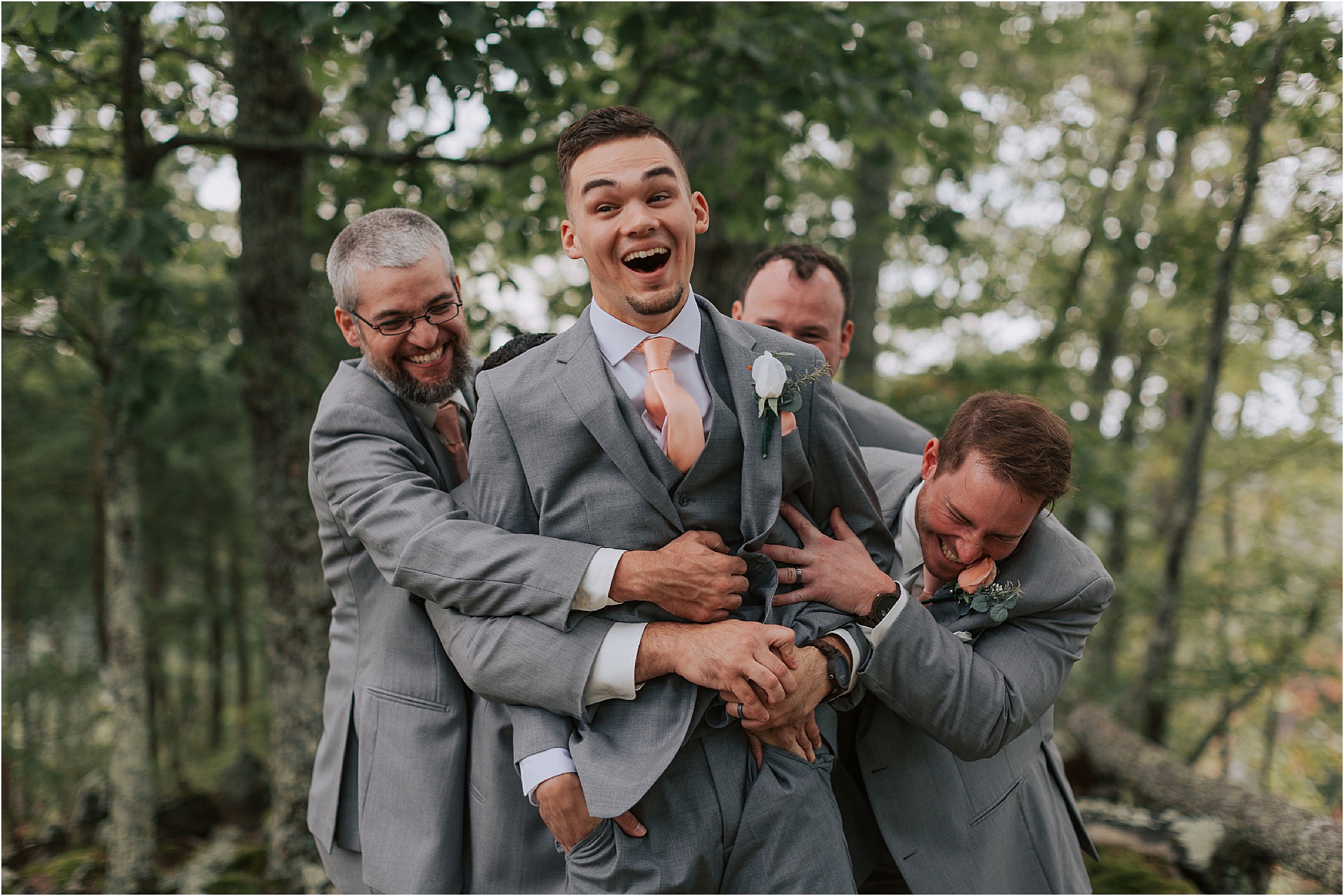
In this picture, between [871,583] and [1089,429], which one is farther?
[1089,429]

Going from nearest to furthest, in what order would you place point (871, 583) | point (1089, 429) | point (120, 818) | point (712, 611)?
point (712, 611) → point (871, 583) → point (120, 818) → point (1089, 429)

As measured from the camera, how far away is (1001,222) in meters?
12.1

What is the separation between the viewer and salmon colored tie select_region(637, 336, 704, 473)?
6.38 feet

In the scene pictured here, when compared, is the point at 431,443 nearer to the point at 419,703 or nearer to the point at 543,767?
the point at 419,703

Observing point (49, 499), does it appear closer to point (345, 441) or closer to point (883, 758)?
point (345, 441)

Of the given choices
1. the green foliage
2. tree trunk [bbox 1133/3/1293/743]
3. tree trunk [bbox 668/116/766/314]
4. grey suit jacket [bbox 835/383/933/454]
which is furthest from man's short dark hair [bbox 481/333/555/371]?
tree trunk [bbox 1133/3/1293/743]

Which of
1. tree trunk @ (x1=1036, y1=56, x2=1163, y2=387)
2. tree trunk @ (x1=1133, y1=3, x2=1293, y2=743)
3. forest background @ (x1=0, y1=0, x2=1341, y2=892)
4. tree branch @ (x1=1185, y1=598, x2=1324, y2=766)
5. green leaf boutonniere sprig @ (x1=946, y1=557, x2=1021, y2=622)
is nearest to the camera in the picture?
green leaf boutonniere sprig @ (x1=946, y1=557, x2=1021, y2=622)

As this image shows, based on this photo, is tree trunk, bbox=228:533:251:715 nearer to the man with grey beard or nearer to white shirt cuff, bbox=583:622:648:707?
the man with grey beard

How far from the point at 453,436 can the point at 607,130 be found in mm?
1126

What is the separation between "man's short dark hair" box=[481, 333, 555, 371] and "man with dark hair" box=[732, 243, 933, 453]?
37.3 inches

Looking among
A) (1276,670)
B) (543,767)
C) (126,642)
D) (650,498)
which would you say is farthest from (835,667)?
(1276,670)

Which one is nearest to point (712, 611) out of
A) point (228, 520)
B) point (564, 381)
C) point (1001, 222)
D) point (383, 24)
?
point (564, 381)

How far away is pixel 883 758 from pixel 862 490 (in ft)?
2.60

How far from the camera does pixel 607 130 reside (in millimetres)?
1950
